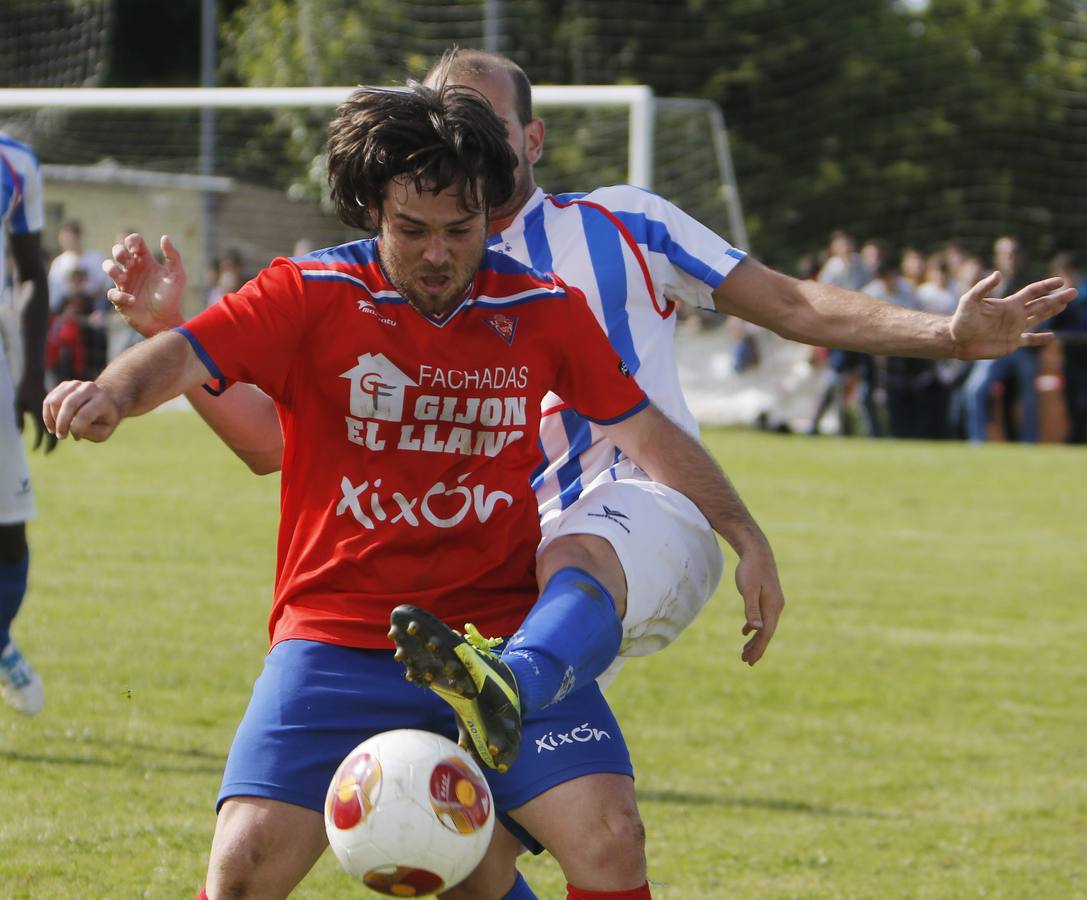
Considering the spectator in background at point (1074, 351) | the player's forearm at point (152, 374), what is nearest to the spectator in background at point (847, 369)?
the spectator in background at point (1074, 351)

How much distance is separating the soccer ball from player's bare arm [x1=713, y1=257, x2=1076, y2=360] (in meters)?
1.58

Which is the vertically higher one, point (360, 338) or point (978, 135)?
point (360, 338)

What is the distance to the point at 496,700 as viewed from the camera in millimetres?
3152

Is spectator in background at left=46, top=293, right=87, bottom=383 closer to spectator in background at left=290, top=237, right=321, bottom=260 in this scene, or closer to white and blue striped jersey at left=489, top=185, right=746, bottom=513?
spectator in background at left=290, top=237, right=321, bottom=260

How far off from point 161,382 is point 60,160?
18.2 m

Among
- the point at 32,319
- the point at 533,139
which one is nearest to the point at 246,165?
the point at 32,319

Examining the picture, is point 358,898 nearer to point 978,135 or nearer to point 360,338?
point 360,338

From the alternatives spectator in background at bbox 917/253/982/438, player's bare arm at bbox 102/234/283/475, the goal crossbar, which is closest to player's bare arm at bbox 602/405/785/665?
player's bare arm at bbox 102/234/283/475

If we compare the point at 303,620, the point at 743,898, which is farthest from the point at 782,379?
the point at 303,620

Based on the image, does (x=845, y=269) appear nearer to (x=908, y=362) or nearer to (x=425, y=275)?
(x=908, y=362)

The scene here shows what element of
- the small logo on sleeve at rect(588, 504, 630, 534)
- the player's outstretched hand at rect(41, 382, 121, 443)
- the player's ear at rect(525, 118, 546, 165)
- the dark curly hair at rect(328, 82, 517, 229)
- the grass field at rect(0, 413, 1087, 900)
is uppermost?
the dark curly hair at rect(328, 82, 517, 229)

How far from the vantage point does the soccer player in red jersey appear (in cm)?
339

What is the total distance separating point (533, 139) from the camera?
450cm

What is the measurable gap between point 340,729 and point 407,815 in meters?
0.34
